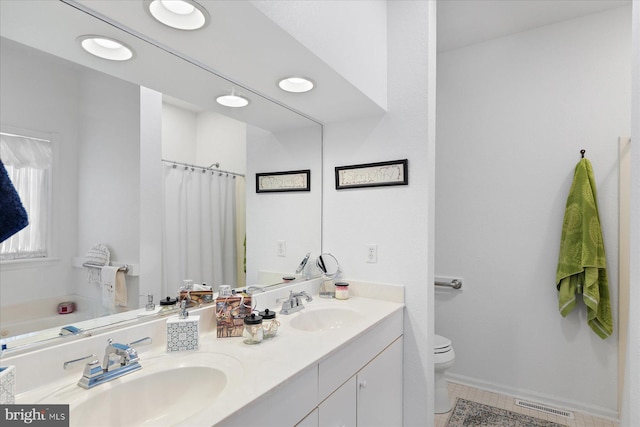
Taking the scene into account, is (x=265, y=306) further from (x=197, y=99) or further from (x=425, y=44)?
(x=425, y=44)

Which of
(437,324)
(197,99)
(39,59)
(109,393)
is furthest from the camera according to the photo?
(437,324)

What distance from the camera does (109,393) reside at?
0.92m

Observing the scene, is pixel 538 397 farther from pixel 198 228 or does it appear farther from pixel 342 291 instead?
pixel 198 228

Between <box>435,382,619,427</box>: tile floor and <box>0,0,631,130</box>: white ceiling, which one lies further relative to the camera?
<box>435,382,619,427</box>: tile floor

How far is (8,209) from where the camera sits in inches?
25.7

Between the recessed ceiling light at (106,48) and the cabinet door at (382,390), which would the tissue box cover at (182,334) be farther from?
the recessed ceiling light at (106,48)

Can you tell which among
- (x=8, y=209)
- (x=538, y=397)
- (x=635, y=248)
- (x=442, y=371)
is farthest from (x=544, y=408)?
(x=8, y=209)

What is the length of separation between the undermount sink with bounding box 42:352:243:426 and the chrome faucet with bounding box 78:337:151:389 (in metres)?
0.02

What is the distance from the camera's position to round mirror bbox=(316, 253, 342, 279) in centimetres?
215

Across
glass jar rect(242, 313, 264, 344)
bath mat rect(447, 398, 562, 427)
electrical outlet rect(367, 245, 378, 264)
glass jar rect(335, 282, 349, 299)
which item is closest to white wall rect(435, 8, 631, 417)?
bath mat rect(447, 398, 562, 427)

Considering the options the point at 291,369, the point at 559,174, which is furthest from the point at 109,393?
the point at 559,174

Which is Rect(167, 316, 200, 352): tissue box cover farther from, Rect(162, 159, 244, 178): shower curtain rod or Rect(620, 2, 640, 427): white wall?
Rect(620, 2, 640, 427): white wall

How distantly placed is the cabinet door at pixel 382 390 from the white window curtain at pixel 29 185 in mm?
1258

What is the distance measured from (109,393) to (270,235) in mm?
1170
